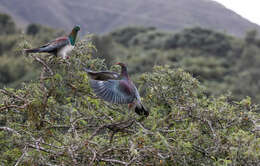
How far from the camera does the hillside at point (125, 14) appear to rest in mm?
34031

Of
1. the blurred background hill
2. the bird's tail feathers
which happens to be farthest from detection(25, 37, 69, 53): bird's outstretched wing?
the blurred background hill

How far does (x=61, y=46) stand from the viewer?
351 cm

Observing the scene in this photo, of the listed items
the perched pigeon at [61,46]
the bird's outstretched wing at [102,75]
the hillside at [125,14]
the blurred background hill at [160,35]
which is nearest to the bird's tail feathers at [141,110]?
the bird's outstretched wing at [102,75]

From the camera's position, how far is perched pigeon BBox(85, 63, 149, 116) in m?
3.08

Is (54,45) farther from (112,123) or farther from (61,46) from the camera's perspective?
(112,123)

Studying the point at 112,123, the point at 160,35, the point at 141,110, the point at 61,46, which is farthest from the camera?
the point at 160,35

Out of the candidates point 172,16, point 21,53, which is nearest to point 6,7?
point 172,16

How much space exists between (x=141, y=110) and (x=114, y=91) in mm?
313

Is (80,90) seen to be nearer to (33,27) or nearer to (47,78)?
(47,78)

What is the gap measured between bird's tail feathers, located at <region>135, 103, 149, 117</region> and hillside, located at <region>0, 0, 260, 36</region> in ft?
94.0

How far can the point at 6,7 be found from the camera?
32.5 metres

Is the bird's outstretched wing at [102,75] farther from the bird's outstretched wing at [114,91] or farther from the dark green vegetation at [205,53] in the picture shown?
the dark green vegetation at [205,53]

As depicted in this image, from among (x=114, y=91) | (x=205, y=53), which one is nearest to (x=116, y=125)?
(x=114, y=91)

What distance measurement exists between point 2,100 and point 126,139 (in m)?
1.26
